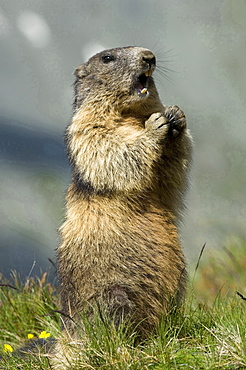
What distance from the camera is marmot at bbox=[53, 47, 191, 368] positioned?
460cm

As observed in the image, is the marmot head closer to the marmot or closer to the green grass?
the marmot

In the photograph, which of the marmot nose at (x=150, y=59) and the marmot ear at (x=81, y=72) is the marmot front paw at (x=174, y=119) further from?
the marmot ear at (x=81, y=72)

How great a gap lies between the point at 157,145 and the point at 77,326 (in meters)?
1.77

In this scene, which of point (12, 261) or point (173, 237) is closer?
point (173, 237)

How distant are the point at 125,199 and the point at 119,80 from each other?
1270mm

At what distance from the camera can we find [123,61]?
17.7 ft

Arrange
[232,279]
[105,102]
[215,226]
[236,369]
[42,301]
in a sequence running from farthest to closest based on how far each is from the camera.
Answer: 1. [215,226]
2. [232,279]
3. [42,301]
4. [105,102]
5. [236,369]

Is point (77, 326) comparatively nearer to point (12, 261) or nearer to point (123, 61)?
point (123, 61)

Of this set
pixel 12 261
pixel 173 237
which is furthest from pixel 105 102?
pixel 12 261

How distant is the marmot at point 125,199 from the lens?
460cm

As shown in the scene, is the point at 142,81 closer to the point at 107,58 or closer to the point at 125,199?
the point at 107,58

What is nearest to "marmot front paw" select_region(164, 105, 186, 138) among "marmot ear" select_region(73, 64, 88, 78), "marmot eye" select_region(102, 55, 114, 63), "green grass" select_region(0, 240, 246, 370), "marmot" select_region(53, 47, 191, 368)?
"marmot" select_region(53, 47, 191, 368)

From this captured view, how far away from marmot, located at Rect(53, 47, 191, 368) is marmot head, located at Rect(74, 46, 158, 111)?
0.01m

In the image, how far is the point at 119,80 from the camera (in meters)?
5.31
